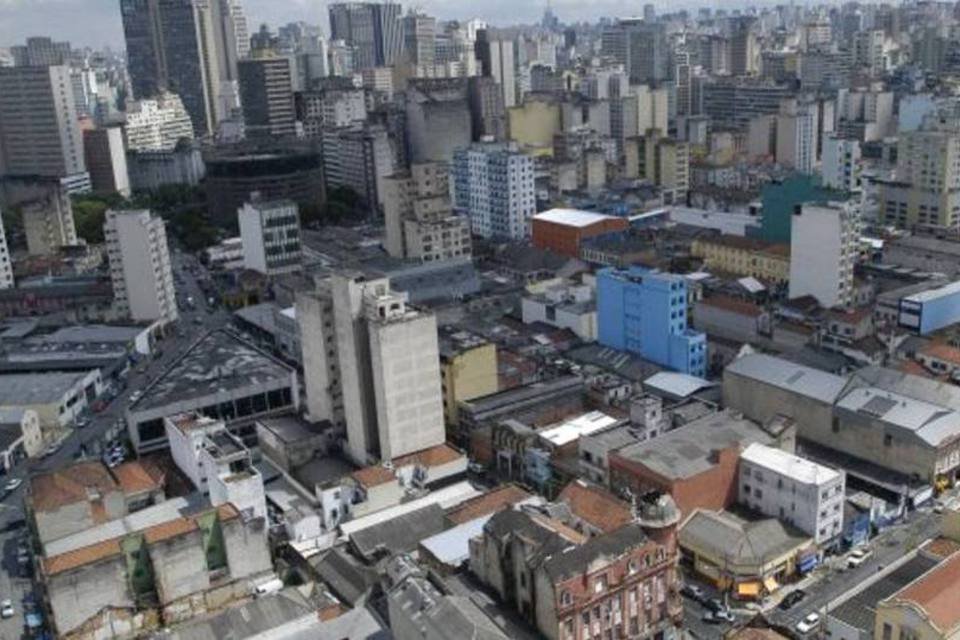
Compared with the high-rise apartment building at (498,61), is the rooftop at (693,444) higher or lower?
lower

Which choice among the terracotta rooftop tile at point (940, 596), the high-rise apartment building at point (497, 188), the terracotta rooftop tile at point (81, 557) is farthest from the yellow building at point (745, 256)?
the terracotta rooftop tile at point (81, 557)

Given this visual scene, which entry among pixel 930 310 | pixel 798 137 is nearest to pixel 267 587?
pixel 930 310

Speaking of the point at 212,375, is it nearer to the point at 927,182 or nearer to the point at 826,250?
the point at 826,250

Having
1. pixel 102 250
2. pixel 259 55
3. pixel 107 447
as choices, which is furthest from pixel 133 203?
pixel 107 447

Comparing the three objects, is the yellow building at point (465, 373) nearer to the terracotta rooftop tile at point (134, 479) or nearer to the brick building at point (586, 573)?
the terracotta rooftop tile at point (134, 479)

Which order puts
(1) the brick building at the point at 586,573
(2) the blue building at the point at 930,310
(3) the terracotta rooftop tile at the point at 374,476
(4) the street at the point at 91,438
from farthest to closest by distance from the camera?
(2) the blue building at the point at 930,310 < (3) the terracotta rooftop tile at the point at 374,476 < (4) the street at the point at 91,438 < (1) the brick building at the point at 586,573

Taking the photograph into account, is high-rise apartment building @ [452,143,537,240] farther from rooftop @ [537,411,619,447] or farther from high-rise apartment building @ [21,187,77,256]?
rooftop @ [537,411,619,447]
